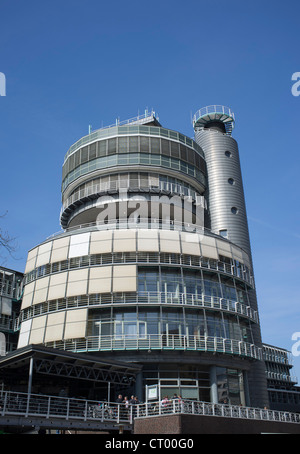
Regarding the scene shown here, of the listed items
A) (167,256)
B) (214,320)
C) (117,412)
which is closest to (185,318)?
(214,320)

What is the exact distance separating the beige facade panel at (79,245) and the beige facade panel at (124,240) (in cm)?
293

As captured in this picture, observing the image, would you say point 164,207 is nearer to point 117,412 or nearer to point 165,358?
point 165,358

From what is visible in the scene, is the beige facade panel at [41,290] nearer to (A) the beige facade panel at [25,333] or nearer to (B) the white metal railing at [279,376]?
(A) the beige facade panel at [25,333]

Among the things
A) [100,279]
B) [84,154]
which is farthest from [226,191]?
[100,279]

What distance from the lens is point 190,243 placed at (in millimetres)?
46938

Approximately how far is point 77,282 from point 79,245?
4.10m

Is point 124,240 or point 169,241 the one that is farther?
point 169,241

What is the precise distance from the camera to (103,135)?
5834 cm

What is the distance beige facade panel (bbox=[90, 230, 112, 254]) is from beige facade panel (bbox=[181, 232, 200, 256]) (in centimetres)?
734

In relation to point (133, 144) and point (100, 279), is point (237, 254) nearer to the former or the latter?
point (100, 279)

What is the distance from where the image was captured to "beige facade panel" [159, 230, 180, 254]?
1795 inches

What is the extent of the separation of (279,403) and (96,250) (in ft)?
211

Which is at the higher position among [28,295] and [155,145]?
[155,145]

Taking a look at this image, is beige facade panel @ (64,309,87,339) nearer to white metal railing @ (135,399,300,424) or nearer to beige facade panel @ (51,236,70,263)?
beige facade panel @ (51,236,70,263)
